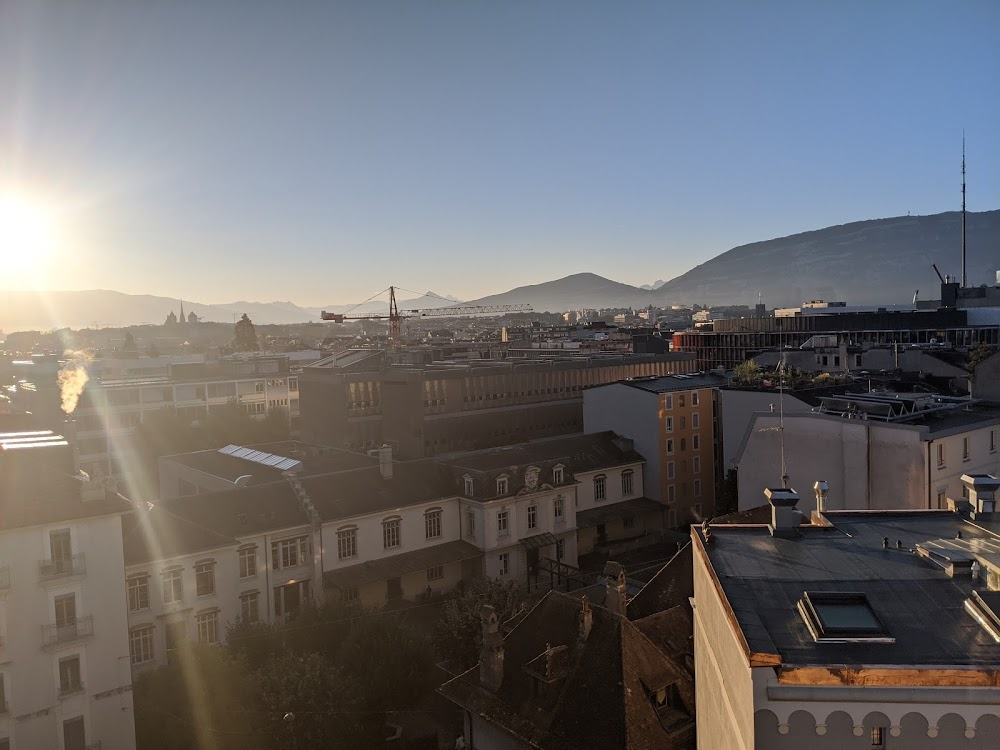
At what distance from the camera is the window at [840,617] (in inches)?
290

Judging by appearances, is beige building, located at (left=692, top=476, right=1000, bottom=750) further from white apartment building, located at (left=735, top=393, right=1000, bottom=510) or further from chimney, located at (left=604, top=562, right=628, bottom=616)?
white apartment building, located at (left=735, top=393, right=1000, bottom=510)

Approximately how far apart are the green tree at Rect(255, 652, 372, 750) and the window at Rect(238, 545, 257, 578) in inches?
296

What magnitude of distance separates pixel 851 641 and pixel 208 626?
2526 centimetres

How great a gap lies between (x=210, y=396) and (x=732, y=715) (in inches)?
2954

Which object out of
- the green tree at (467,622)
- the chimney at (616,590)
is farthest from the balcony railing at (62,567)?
the chimney at (616,590)

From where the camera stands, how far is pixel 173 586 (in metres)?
26.5

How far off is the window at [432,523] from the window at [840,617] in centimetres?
2771

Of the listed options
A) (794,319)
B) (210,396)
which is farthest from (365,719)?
(794,319)

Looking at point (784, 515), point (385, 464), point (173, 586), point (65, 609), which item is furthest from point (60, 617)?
point (784, 515)

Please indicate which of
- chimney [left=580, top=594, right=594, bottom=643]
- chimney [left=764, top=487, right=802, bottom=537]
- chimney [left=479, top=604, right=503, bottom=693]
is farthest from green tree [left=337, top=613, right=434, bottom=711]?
chimney [left=764, top=487, right=802, bottom=537]

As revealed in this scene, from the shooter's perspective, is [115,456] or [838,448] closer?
[838,448]

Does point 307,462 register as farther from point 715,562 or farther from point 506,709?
point 715,562

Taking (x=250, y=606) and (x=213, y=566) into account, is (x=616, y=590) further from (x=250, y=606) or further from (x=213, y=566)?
(x=250, y=606)

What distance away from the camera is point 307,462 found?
43094mm
